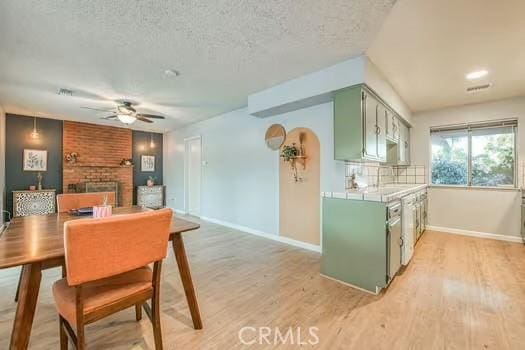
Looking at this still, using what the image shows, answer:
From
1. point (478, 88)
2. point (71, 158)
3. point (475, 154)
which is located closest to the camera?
point (478, 88)

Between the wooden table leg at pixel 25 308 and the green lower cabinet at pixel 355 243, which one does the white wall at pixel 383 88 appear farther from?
the wooden table leg at pixel 25 308

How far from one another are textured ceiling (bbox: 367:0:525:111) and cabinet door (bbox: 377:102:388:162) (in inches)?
16.6

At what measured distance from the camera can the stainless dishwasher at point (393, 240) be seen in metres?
2.20

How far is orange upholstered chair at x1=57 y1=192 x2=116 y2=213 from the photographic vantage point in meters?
2.47

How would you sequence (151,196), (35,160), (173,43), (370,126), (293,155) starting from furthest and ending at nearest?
(151,196), (35,160), (293,155), (370,126), (173,43)

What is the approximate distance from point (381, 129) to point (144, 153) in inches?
253

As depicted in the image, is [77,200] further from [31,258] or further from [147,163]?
[147,163]

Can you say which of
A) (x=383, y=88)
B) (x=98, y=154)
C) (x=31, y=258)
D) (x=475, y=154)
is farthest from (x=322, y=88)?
(x=98, y=154)

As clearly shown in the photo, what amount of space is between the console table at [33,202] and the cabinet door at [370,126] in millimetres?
6110

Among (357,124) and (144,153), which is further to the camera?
(144,153)

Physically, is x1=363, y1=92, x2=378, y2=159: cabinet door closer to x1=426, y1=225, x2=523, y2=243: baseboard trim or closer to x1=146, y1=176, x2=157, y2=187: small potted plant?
x1=426, y1=225, x2=523, y2=243: baseboard trim

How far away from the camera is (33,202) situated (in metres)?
5.04

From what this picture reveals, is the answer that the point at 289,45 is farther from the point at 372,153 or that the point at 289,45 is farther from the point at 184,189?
the point at 184,189

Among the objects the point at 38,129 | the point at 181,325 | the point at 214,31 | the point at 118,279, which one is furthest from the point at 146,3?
the point at 38,129
